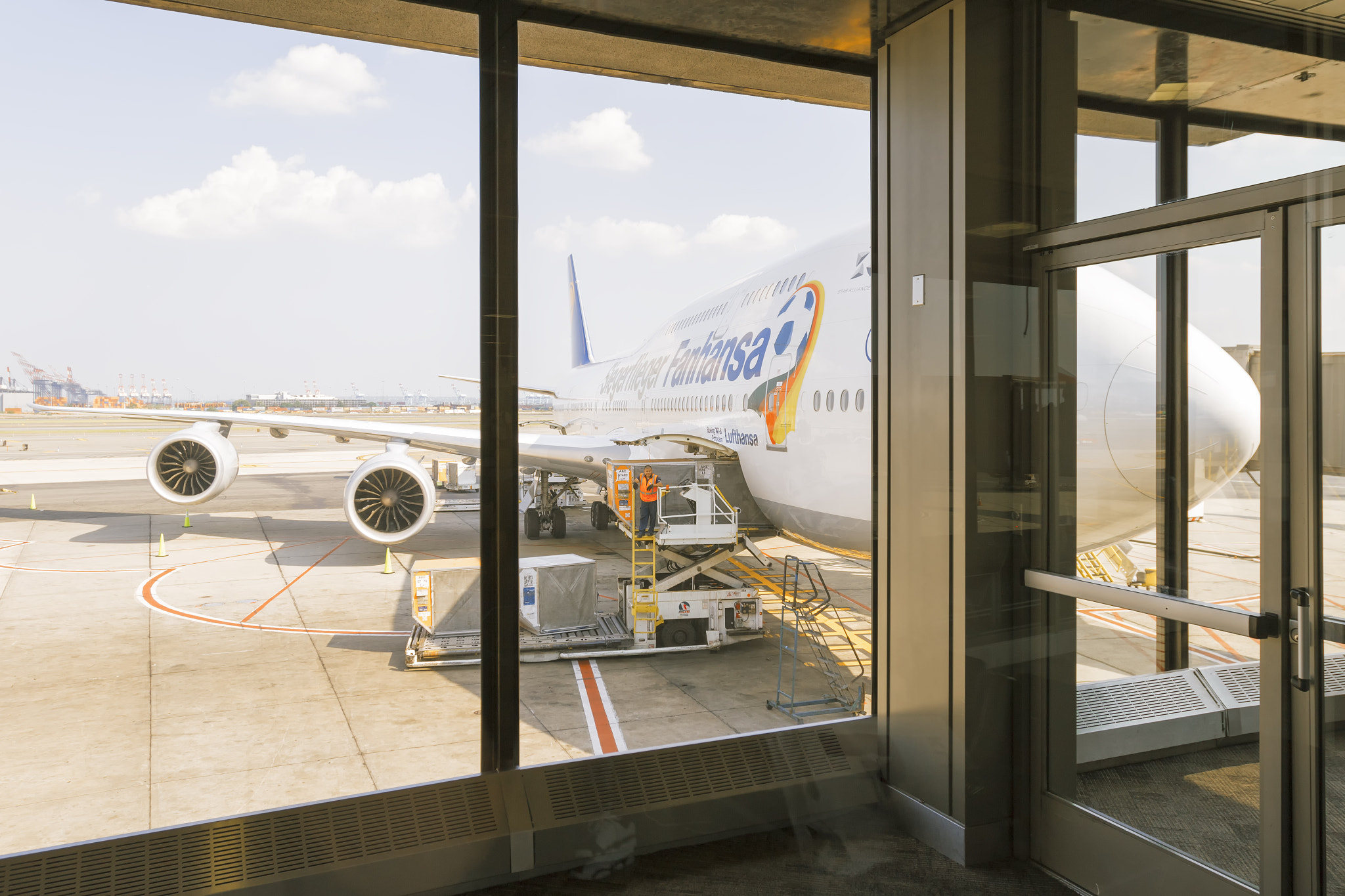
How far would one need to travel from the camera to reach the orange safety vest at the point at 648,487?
7387mm

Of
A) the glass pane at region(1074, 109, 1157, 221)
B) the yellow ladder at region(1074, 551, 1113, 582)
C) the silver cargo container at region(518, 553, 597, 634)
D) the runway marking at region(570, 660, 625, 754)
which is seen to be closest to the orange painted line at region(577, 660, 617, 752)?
the runway marking at region(570, 660, 625, 754)

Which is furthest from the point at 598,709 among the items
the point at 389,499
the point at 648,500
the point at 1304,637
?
the point at 1304,637

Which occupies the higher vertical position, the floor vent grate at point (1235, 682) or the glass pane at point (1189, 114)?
the glass pane at point (1189, 114)

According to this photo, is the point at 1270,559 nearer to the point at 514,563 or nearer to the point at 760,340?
the point at 514,563

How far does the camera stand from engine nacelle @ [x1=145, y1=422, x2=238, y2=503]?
8.09 metres

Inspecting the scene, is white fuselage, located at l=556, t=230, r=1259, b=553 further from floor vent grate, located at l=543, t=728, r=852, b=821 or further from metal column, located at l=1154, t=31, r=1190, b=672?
floor vent grate, located at l=543, t=728, r=852, b=821

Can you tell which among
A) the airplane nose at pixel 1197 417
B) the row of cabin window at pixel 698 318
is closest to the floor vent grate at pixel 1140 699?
the airplane nose at pixel 1197 417

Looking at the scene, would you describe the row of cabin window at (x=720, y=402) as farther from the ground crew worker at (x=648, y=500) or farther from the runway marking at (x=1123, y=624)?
the runway marking at (x=1123, y=624)

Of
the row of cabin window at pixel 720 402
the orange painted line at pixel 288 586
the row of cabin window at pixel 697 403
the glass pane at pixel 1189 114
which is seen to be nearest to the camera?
the glass pane at pixel 1189 114

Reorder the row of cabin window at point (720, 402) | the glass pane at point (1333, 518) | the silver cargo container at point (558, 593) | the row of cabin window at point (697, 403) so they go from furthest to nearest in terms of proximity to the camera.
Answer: the row of cabin window at point (697, 403), the silver cargo container at point (558, 593), the row of cabin window at point (720, 402), the glass pane at point (1333, 518)

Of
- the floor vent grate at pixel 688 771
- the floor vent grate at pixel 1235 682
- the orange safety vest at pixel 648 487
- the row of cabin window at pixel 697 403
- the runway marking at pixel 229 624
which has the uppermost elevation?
the row of cabin window at pixel 697 403

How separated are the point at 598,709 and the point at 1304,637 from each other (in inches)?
181

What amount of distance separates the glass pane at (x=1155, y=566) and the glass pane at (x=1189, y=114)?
288 millimetres

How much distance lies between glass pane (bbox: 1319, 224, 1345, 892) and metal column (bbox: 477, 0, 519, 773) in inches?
117
